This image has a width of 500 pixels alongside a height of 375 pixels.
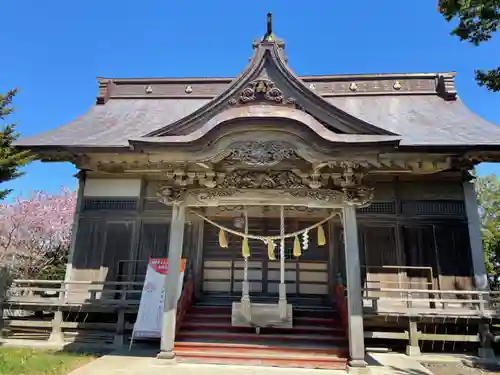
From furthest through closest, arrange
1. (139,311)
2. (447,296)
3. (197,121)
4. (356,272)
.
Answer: (447,296)
(139,311)
(197,121)
(356,272)

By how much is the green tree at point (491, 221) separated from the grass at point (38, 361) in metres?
18.0

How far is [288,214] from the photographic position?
10.9 metres

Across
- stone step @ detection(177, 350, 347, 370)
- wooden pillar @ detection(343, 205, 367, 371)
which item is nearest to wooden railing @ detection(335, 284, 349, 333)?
wooden pillar @ detection(343, 205, 367, 371)

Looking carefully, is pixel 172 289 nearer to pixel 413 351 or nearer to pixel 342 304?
pixel 342 304

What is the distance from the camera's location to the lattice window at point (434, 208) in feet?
34.7

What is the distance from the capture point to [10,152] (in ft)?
31.3

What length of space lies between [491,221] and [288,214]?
17974 millimetres

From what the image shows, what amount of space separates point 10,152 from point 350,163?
910cm

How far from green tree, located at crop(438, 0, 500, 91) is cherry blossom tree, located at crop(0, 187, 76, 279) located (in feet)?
70.3

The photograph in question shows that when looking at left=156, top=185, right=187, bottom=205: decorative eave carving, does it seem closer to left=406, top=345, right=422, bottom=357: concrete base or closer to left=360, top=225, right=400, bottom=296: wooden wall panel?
left=360, top=225, right=400, bottom=296: wooden wall panel

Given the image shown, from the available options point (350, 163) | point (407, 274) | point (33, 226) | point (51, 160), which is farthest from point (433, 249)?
point (33, 226)

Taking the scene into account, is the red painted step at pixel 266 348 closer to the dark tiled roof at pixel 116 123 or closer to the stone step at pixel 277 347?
the stone step at pixel 277 347

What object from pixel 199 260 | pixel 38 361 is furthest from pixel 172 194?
pixel 38 361

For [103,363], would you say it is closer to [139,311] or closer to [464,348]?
[139,311]
